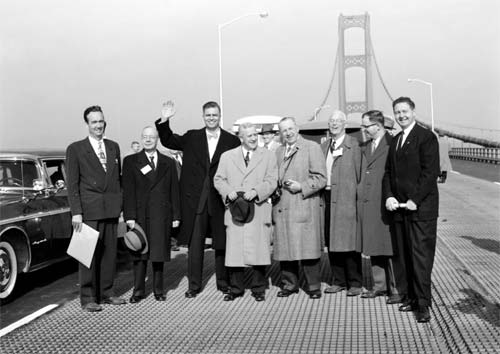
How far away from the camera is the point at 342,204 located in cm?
607

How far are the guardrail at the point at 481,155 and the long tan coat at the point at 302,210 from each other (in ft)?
97.4

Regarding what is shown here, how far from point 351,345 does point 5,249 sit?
12.0 feet

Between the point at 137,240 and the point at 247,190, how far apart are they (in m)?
1.19

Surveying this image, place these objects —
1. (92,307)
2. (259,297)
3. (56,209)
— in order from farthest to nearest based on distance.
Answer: (56,209)
(259,297)
(92,307)

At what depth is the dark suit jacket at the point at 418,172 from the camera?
5.14m

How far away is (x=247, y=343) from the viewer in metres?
4.58

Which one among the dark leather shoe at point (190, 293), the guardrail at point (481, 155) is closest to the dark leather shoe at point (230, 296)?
the dark leather shoe at point (190, 293)

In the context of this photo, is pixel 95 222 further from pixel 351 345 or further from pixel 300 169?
pixel 351 345

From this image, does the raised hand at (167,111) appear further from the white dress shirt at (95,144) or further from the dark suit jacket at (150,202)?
the white dress shirt at (95,144)

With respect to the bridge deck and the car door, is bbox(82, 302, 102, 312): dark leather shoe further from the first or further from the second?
the car door

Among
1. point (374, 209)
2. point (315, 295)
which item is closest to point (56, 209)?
point (315, 295)

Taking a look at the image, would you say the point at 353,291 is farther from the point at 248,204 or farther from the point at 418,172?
the point at 418,172

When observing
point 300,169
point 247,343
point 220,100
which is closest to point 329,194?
point 300,169

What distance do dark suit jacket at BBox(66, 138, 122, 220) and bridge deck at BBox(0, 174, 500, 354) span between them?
94 cm
